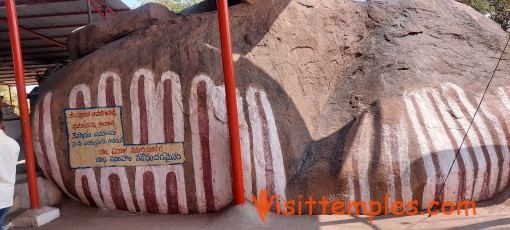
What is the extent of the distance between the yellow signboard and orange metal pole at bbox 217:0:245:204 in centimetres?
68

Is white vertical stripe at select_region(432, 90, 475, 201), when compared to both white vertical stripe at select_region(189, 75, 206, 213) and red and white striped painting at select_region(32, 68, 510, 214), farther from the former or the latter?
white vertical stripe at select_region(189, 75, 206, 213)

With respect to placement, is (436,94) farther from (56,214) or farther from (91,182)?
(56,214)

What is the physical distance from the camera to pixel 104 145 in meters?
4.40

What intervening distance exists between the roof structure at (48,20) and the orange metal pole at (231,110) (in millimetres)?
7106

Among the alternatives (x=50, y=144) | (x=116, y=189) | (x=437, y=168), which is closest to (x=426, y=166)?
(x=437, y=168)

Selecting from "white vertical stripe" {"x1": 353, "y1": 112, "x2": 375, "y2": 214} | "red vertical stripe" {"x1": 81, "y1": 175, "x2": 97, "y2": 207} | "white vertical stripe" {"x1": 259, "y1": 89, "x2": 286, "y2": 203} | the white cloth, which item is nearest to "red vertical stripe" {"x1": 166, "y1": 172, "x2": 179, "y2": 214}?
"red vertical stripe" {"x1": 81, "y1": 175, "x2": 97, "y2": 207}

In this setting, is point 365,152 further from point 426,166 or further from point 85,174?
point 85,174

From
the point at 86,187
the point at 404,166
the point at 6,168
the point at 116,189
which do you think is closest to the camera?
the point at 6,168

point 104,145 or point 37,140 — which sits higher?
point 37,140

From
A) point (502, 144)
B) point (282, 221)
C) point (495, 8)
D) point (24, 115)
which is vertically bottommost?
point (282, 221)

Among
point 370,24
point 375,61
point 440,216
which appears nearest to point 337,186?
point 440,216

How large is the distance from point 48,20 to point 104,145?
7.93 meters

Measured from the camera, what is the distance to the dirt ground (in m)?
3.69

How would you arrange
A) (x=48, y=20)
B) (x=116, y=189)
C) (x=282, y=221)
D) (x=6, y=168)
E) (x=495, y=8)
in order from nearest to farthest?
(x=6, y=168) → (x=282, y=221) → (x=116, y=189) → (x=495, y=8) → (x=48, y=20)
